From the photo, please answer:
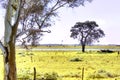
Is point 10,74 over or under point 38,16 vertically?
under

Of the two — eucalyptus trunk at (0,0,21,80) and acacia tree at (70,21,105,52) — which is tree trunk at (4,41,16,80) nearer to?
eucalyptus trunk at (0,0,21,80)

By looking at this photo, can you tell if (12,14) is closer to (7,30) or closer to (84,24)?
(7,30)

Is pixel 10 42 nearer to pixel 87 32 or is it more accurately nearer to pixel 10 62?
pixel 10 62

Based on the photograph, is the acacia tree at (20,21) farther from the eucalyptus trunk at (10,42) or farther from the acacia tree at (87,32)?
the acacia tree at (87,32)

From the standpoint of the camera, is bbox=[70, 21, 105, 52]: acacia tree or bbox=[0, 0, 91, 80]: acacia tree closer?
bbox=[0, 0, 91, 80]: acacia tree

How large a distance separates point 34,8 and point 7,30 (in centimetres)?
363

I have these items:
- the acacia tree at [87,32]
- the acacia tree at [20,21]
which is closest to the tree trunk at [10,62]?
the acacia tree at [20,21]

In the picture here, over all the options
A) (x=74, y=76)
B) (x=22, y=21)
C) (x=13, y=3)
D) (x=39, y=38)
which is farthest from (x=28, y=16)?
(x=74, y=76)

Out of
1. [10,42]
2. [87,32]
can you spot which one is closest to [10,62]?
[10,42]

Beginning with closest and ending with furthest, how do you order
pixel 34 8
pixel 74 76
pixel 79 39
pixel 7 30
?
1. pixel 7 30
2. pixel 34 8
3. pixel 74 76
4. pixel 79 39

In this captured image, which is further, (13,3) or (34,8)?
(34,8)

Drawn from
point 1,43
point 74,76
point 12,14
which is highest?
point 12,14

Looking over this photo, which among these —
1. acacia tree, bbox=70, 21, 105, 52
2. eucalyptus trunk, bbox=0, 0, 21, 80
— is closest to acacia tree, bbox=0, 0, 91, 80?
eucalyptus trunk, bbox=0, 0, 21, 80

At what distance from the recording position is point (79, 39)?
94312 mm
